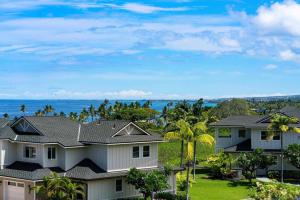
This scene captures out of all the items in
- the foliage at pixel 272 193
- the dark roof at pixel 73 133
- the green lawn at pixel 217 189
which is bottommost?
the green lawn at pixel 217 189

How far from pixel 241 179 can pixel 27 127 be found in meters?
21.5

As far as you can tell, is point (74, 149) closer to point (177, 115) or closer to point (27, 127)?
point (27, 127)

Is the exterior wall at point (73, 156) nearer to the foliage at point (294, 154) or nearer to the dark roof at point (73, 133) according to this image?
the dark roof at point (73, 133)

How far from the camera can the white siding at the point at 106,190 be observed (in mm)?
37375

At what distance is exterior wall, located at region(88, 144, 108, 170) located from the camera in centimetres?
3928

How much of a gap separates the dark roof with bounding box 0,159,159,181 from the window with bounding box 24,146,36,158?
640 mm

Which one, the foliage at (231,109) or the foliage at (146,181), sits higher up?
the foliage at (231,109)

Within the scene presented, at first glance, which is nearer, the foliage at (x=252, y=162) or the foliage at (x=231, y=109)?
the foliage at (x=252, y=162)

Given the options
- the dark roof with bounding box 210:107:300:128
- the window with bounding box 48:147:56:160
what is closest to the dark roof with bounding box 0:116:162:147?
the window with bounding box 48:147:56:160

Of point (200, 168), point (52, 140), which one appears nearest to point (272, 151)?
point (200, 168)

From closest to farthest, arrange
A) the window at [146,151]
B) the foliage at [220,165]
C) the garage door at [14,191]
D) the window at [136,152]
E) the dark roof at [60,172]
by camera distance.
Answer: the dark roof at [60,172], the garage door at [14,191], the window at [136,152], the window at [146,151], the foliage at [220,165]

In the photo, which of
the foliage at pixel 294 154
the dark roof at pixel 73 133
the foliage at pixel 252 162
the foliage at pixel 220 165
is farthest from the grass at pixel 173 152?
the dark roof at pixel 73 133

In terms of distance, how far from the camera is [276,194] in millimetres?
28422

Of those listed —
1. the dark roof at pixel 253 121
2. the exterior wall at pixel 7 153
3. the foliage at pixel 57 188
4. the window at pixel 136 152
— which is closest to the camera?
the foliage at pixel 57 188
